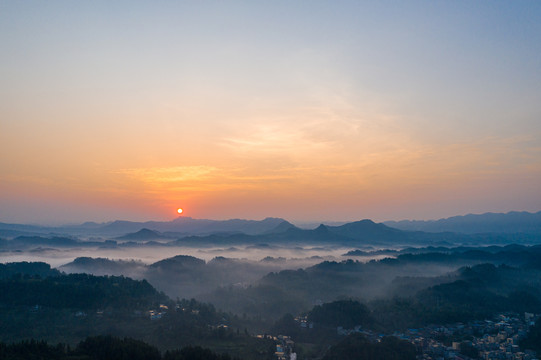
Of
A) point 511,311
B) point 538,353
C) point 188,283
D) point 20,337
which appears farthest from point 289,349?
point 188,283

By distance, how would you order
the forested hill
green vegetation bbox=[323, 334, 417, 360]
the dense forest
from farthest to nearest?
1. the forested hill
2. the dense forest
3. green vegetation bbox=[323, 334, 417, 360]

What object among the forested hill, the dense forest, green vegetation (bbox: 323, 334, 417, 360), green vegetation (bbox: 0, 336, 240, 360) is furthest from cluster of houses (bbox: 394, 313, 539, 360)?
the forested hill

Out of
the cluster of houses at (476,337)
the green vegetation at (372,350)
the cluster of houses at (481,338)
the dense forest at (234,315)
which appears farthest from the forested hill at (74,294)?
the cluster of houses at (481,338)

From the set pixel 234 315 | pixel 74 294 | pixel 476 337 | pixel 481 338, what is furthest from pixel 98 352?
pixel 481 338

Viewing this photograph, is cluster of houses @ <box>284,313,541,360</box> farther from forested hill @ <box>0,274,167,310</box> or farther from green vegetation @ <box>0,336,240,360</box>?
forested hill @ <box>0,274,167,310</box>

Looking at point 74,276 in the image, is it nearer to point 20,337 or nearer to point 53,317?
point 53,317

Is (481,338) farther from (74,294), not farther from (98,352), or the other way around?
(74,294)

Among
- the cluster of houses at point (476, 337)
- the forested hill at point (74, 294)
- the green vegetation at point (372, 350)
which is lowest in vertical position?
the cluster of houses at point (476, 337)

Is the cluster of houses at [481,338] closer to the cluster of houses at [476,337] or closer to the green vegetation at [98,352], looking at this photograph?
the cluster of houses at [476,337]

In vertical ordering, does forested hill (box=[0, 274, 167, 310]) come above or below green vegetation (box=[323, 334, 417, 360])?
above

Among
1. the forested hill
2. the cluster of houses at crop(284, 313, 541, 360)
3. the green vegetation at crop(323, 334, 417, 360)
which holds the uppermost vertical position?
the forested hill

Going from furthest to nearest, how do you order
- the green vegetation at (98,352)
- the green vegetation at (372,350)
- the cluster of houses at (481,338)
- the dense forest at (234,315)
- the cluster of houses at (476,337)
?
the dense forest at (234,315) < the cluster of houses at (476,337) < the cluster of houses at (481,338) < the green vegetation at (372,350) < the green vegetation at (98,352)
